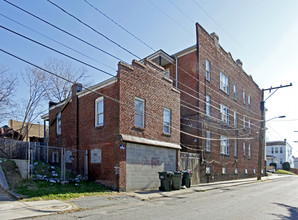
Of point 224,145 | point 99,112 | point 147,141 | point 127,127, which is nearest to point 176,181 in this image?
Answer: point 147,141

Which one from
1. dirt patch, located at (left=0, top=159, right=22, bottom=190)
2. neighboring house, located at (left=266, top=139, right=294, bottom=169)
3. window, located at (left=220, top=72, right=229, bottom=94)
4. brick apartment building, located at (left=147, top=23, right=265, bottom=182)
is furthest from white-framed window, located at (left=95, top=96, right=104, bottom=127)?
neighboring house, located at (left=266, top=139, right=294, bottom=169)

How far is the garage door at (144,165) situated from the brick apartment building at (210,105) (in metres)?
3.39

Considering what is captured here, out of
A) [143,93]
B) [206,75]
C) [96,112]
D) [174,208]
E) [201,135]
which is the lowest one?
[174,208]

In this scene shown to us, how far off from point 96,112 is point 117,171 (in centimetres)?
433

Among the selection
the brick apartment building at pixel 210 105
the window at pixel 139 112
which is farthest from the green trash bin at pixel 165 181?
the brick apartment building at pixel 210 105

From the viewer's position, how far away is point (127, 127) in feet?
47.8

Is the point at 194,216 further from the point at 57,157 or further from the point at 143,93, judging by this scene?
the point at 57,157

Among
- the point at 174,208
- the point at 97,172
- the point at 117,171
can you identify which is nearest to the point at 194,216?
the point at 174,208

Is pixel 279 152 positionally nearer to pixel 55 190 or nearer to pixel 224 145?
pixel 224 145

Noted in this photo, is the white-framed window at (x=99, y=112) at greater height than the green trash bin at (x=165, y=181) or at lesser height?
greater

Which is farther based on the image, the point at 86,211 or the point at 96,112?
the point at 96,112

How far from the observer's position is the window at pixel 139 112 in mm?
15595

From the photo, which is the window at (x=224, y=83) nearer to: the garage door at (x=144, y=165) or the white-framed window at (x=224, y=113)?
the white-framed window at (x=224, y=113)

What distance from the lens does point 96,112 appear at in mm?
16047
